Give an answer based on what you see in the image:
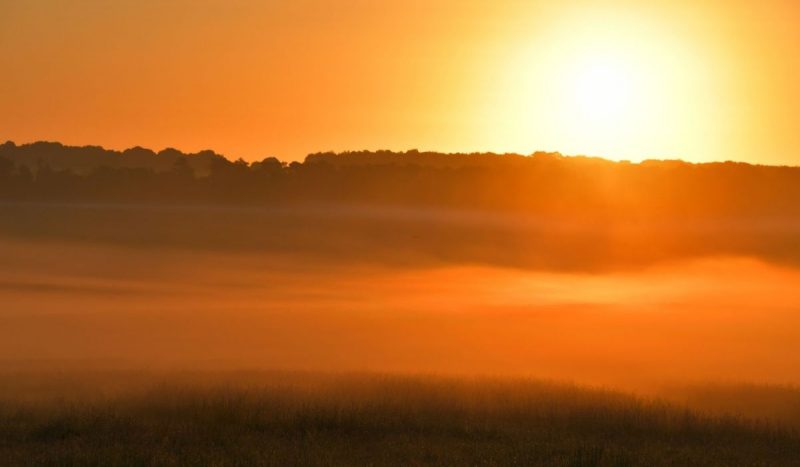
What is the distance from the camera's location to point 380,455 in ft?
55.0

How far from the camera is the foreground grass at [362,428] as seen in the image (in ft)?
53.9

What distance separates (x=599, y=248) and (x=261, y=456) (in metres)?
85.1

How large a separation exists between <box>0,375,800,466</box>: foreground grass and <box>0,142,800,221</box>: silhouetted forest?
95.5 meters

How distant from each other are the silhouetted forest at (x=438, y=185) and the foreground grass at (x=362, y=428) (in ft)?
313

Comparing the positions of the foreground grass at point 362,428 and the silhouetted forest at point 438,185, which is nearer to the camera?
the foreground grass at point 362,428

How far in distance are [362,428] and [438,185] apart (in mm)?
110539

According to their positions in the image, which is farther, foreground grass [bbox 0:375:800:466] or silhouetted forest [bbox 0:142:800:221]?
silhouetted forest [bbox 0:142:800:221]

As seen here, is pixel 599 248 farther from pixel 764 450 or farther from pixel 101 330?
pixel 764 450

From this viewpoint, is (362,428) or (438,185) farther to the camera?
(438,185)

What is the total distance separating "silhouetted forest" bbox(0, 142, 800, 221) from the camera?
119 metres

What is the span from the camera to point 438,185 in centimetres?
12875

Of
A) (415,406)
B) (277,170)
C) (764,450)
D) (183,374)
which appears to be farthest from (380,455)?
(277,170)

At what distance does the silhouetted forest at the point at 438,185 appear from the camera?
119m

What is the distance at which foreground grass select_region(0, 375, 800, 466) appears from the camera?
16.4 metres
